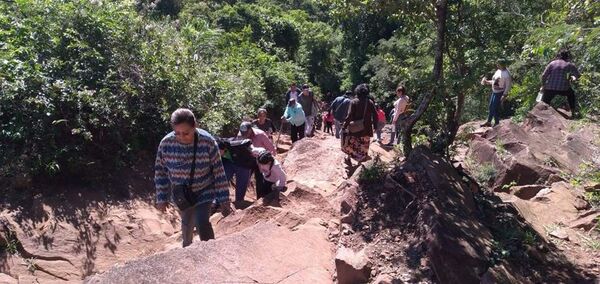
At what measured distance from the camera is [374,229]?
4.81 meters

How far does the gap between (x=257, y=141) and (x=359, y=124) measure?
5.04ft

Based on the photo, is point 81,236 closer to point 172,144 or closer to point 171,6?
point 172,144

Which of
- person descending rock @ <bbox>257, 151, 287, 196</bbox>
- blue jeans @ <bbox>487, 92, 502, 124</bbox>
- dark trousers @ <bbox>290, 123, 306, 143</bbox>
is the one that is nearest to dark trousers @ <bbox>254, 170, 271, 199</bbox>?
person descending rock @ <bbox>257, 151, 287, 196</bbox>

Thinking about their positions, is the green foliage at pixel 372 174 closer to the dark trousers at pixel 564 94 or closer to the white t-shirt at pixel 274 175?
the white t-shirt at pixel 274 175

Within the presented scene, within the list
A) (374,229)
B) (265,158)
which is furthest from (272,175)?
(374,229)

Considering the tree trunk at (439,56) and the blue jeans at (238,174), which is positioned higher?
the tree trunk at (439,56)

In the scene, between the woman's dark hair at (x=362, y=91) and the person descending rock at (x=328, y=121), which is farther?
the person descending rock at (x=328, y=121)

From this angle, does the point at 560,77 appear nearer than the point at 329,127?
Yes

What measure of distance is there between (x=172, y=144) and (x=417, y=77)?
316cm

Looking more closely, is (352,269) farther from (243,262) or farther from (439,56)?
(439,56)

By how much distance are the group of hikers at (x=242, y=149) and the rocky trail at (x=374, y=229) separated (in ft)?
1.26

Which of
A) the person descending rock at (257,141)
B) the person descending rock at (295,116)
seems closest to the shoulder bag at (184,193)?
the person descending rock at (257,141)

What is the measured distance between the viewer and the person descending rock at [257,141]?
6616 mm

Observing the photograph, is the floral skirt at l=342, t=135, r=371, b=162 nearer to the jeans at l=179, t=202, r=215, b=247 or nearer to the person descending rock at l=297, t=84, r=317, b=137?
the jeans at l=179, t=202, r=215, b=247
